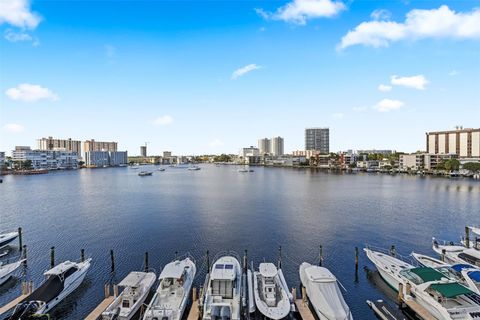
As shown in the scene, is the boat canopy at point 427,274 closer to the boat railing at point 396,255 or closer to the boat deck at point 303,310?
the boat railing at point 396,255

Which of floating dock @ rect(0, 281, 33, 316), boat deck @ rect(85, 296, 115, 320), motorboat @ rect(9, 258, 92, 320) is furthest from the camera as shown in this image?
floating dock @ rect(0, 281, 33, 316)

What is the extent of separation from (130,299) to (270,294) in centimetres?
778

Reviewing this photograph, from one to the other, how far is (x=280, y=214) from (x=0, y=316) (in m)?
33.0

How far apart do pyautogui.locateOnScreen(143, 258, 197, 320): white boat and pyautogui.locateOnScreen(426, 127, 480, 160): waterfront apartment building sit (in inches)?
6214

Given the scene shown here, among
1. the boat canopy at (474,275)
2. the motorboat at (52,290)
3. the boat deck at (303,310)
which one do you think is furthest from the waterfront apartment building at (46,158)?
the boat canopy at (474,275)

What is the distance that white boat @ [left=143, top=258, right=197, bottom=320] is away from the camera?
45.8 feet

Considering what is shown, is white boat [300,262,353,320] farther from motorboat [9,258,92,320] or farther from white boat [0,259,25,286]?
white boat [0,259,25,286]

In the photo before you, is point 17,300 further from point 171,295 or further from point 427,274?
point 427,274

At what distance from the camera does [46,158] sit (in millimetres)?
173250

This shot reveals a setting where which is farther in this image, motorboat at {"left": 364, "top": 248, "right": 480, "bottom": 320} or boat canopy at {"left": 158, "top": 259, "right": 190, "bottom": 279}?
boat canopy at {"left": 158, "top": 259, "right": 190, "bottom": 279}

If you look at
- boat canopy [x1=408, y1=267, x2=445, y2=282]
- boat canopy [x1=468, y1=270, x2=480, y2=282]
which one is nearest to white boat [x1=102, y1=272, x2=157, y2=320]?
boat canopy [x1=408, y1=267, x2=445, y2=282]

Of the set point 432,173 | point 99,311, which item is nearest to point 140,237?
point 99,311

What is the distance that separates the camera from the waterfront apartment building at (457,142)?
135 metres

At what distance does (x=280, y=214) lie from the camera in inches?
1658
